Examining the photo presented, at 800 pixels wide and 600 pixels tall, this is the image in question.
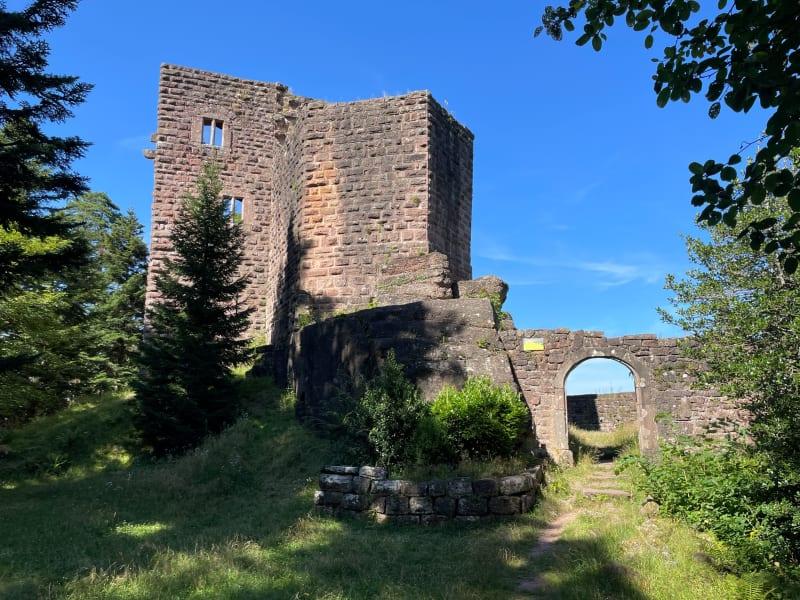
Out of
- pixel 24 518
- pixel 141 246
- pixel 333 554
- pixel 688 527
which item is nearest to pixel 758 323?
pixel 688 527

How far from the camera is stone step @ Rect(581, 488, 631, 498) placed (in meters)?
9.38

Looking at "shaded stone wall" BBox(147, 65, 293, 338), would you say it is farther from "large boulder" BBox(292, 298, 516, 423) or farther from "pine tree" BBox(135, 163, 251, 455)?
"large boulder" BBox(292, 298, 516, 423)

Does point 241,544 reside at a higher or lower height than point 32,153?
lower

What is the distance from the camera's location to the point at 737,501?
6891 millimetres

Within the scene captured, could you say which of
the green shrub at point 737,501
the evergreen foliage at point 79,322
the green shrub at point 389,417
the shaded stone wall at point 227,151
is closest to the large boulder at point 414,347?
the green shrub at point 389,417

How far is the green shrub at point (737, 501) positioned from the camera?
6117 millimetres

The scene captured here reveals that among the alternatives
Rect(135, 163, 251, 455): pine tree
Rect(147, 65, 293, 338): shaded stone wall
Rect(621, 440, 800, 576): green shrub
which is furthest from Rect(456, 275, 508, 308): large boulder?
Rect(147, 65, 293, 338): shaded stone wall

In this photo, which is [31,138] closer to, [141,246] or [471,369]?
[471,369]

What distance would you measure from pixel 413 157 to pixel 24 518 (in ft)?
38.4

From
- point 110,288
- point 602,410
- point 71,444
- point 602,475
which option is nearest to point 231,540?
point 602,475

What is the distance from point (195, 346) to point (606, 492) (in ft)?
32.2

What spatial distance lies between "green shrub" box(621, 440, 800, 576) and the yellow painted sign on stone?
4.78m

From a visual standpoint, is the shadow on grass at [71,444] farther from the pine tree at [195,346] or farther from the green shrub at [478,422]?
the green shrub at [478,422]

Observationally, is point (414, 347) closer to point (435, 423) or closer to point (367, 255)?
point (435, 423)
